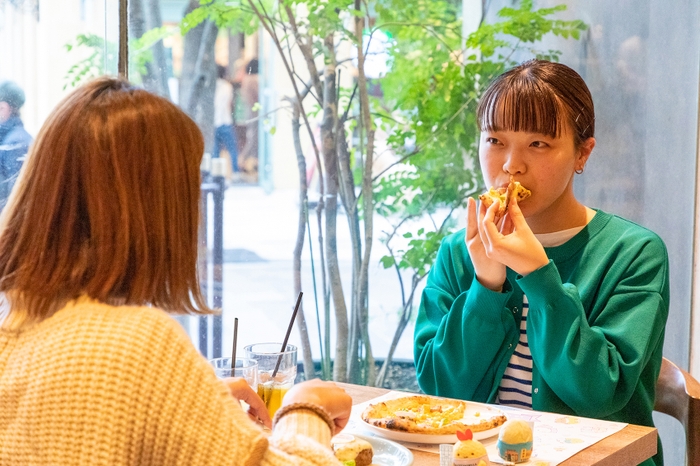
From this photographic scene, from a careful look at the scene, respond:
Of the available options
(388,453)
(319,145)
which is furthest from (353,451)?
(319,145)

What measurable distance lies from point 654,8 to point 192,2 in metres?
1.63

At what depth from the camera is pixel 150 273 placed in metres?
0.99

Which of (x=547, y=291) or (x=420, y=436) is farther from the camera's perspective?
(x=547, y=291)

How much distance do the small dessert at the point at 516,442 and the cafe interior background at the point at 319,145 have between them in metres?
1.73

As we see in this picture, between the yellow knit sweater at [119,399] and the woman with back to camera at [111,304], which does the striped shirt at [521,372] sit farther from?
the yellow knit sweater at [119,399]

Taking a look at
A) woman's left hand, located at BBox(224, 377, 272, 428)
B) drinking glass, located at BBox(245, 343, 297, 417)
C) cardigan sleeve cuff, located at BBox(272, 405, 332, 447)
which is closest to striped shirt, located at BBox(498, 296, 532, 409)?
drinking glass, located at BBox(245, 343, 297, 417)

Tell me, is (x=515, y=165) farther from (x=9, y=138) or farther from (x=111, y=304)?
(x=9, y=138)

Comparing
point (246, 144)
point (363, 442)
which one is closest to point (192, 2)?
point (246, 144)

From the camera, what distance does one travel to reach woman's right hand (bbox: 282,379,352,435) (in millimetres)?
1139

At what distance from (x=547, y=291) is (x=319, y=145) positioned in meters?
1.73

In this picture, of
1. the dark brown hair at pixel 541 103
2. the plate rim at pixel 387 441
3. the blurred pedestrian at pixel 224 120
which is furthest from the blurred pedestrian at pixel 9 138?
the plate rim at pixel 387 441

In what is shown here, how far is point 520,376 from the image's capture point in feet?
5.78

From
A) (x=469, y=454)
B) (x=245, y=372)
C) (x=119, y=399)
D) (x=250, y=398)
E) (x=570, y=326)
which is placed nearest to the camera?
(x=119, y=399)

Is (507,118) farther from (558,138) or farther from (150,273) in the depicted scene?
(150,273)
